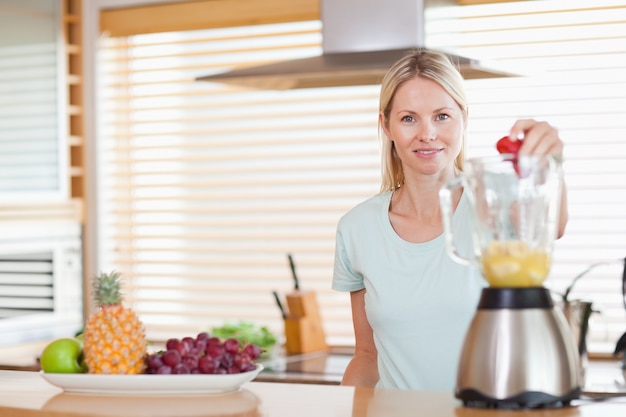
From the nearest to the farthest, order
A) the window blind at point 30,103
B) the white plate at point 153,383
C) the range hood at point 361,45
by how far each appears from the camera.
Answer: the white plate at point 153,383 → the range hood at point 361,45 → the window blind at point 30,103

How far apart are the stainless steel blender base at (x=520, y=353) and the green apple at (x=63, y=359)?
70cm

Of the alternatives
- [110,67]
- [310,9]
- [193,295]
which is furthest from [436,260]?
[110,67]

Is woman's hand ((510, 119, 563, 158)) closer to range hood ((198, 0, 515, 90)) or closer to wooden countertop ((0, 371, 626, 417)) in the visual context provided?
wooden countertop ((0, 371, 626, 417))

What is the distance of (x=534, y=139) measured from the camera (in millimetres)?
1611

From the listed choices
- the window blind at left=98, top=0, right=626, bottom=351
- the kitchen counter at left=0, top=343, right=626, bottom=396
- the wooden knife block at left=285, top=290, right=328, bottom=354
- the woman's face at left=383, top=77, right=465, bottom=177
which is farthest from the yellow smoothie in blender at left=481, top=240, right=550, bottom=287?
the wooden knife block at left=285, top=290, right=328, bottom=354

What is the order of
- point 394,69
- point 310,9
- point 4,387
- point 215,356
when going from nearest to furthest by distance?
1. point 215,356
2. point 4,387
3. point 394,69
4. point 310,9

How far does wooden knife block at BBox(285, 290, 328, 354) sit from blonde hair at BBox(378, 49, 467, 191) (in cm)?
143

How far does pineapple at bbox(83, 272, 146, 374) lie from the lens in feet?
5.64

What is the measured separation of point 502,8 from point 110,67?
1689 mm

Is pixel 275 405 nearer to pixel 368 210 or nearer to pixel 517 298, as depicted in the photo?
pixel 517 298

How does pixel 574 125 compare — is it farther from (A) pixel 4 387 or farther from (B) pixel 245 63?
(A) pixel 4 387

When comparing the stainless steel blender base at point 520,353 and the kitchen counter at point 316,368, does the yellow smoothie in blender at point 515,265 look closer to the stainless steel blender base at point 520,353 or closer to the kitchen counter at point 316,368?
the stainless steel blender base at point 520,353

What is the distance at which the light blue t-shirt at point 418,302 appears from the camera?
6.64 ft

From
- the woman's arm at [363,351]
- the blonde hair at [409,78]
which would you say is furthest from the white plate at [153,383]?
the blonde hair at [409,78]
